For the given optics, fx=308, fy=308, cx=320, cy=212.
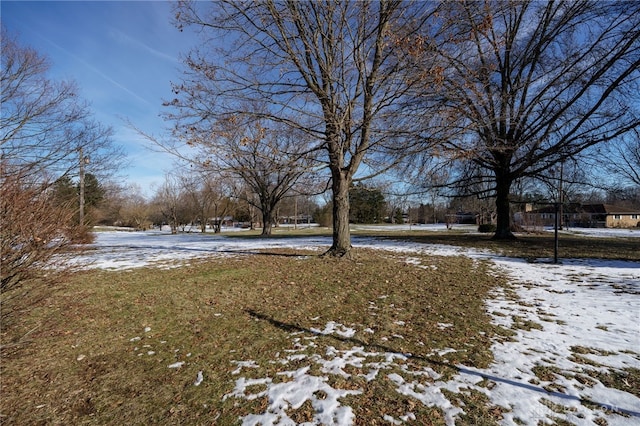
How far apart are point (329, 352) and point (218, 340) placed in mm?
1537

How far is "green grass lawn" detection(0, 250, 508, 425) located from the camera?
274cm

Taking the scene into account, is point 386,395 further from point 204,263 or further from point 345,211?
point 204,263

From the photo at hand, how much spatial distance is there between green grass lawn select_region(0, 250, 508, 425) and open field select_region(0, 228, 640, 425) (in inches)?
0.9

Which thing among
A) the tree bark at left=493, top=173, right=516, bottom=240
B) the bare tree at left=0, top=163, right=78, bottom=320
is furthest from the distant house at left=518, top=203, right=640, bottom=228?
the bare tree at left=0, top=163, right=78, bottom=320

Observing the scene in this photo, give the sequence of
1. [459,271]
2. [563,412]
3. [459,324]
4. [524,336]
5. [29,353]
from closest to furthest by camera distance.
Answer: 1. [563,412]
2. [29,353]
3. [524,336]
4. [459,324]
5. [459,271]

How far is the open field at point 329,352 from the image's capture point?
266cm

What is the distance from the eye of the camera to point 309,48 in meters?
8.23

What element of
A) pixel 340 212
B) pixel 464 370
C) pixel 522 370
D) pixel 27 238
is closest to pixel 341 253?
pixel 340 212

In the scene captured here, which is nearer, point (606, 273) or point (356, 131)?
point (606, 273)

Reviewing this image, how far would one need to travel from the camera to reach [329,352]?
3.71 meters

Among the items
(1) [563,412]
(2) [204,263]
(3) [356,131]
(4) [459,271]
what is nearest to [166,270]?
(2) [204,263]

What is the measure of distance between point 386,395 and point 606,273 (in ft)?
26.5

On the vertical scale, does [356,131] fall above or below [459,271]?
above

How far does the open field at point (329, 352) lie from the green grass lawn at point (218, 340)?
22 millimetres
